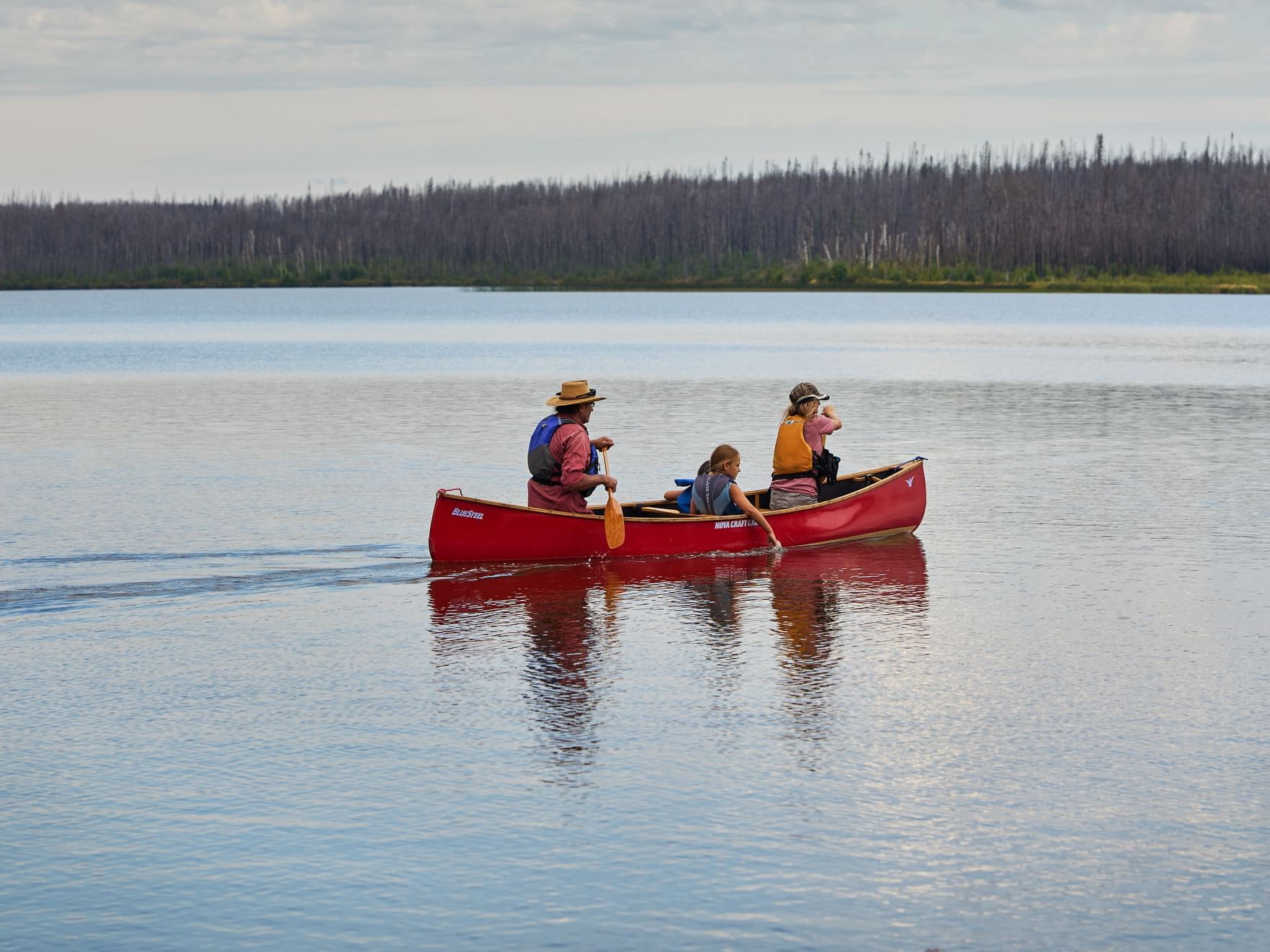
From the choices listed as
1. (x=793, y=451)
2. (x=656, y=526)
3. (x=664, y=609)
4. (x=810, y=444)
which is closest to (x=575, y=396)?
(x=656, y=526)

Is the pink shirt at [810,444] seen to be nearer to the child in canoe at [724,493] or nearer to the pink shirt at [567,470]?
the child in canoe at [724,493]

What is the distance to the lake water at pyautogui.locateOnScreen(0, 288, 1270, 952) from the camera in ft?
22.0

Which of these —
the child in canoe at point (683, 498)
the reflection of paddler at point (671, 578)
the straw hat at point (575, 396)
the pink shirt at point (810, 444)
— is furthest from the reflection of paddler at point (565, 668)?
the pink shirt at point (810, 444)

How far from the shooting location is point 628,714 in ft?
31.4

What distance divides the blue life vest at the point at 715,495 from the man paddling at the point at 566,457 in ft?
2.90

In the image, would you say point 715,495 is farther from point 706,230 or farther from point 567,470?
point 706,230

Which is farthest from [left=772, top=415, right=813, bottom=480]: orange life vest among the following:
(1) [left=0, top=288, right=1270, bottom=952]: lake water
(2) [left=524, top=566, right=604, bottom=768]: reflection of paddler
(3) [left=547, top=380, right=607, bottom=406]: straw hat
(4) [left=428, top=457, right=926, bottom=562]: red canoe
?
(2) [left=524, top=566, right=604, bottom=768]: reflection of paddler

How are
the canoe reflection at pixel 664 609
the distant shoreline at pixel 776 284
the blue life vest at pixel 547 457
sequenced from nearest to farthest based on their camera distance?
the canoe reflection at pixel 664 609
the blue life vest at pixel 547 457
the distant shoreline at pixel 776 284

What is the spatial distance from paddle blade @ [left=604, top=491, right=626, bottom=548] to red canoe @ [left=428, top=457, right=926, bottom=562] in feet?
0.23

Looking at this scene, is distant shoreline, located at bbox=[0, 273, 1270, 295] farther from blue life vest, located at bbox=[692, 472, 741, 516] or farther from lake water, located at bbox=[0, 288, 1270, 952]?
blue life vest, located at bbox=[692, 472, 741, 516]

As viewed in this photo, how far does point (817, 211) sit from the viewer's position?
15950 cm

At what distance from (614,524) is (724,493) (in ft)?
3.78

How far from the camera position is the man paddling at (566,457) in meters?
14.8

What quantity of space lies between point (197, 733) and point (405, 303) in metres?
106
